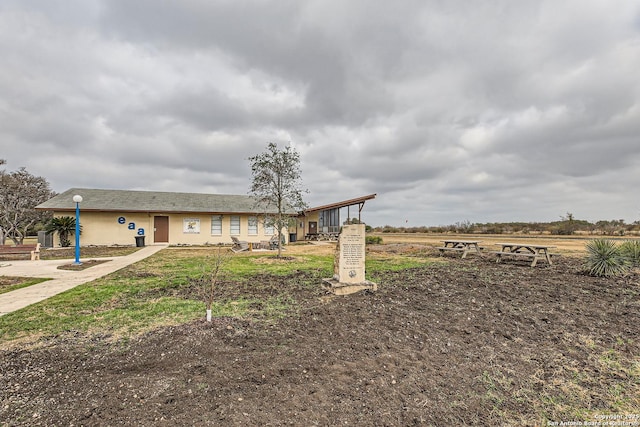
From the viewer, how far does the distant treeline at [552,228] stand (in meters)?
33.3

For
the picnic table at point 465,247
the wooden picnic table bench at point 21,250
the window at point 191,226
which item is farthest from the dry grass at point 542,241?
the wooden picnic table bench at point 21,250

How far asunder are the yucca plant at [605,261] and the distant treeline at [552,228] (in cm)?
2820

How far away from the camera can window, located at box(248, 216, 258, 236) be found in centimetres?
2439

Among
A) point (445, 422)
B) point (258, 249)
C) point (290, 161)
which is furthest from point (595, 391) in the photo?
point (258, 249)

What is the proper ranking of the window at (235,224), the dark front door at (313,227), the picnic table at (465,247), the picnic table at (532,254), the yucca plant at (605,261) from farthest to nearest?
the dark front door at (313,227) → the window at (235,224) → the picnic table at (465,247) → the picnic table at (532,254) → the yucca plant at (605,261)

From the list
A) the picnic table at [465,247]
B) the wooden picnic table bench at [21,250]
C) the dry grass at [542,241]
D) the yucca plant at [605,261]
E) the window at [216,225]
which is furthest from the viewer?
Result: the window at [216,225]

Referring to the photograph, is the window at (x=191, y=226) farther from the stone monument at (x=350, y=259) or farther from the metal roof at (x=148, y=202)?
the stone monument at (x=350, y=259)

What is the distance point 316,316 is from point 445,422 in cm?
276

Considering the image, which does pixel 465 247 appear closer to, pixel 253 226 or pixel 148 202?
pixel 253 226

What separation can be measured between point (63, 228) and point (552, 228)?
156 feet

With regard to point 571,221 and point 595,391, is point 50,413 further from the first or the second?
point 571,221

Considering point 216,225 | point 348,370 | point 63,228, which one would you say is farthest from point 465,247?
point 63,228

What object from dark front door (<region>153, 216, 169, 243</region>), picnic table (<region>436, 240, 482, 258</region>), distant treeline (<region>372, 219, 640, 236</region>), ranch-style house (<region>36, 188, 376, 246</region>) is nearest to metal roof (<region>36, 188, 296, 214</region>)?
ranch-style house (<region>36, 188, 376, 246</region>)

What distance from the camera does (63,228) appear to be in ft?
64.5
